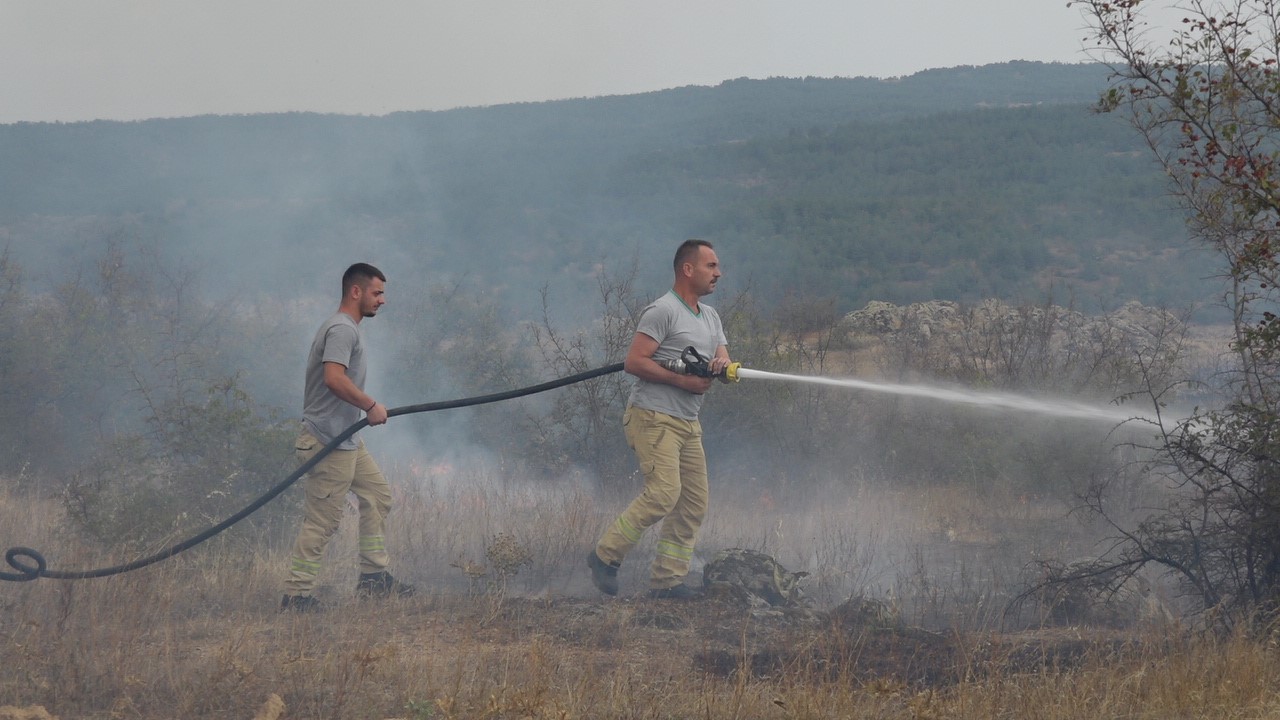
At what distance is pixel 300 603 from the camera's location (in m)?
6.07

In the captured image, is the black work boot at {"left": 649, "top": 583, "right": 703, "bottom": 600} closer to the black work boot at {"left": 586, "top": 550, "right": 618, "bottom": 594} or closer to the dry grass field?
the dry grass field

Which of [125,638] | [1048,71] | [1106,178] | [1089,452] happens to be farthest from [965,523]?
[1048,71]

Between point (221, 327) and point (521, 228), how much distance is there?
74.3ft

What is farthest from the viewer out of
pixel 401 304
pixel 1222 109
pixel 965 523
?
pixel 401 304

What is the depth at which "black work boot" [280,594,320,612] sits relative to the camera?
6.03 m

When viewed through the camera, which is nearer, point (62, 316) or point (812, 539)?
point (812, 539)

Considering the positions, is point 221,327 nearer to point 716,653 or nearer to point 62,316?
point 62,316

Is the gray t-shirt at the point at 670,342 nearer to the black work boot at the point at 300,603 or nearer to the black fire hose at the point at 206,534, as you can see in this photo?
the black fire hose at the point at 206,534

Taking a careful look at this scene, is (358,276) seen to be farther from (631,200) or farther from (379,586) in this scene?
(631,200)

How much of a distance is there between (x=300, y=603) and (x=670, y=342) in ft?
8.43

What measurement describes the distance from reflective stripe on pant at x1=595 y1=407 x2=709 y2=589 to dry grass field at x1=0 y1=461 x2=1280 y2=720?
309mm

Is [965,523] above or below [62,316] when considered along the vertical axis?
below

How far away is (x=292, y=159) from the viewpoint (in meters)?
49.7

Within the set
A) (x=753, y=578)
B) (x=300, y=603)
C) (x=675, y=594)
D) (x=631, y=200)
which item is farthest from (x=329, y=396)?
(x=631, y=200)
